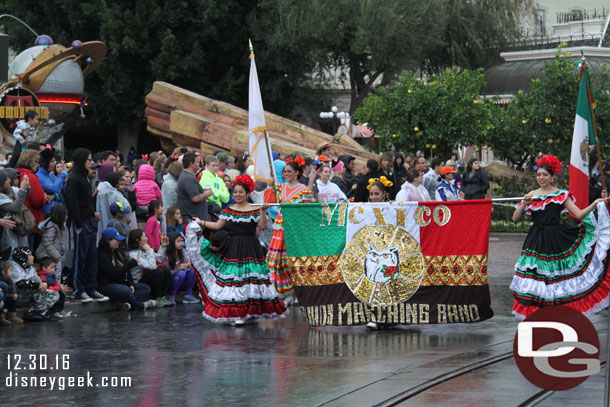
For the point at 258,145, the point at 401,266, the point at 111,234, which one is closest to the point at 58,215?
the point at 111,234

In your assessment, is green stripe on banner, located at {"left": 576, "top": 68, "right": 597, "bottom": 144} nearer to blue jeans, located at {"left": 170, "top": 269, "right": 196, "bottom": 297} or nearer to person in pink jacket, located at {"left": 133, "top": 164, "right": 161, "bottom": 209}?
blue jeans, located at {"left": 170, "top": 269, "right": 196, "bottom": 297}

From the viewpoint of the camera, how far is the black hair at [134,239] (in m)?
13.0

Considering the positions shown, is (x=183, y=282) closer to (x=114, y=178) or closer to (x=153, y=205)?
(x=153, y=205)

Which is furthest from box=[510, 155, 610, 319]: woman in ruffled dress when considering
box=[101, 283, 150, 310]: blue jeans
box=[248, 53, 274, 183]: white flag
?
box=[101, 283, 150, 310]: blue jeans

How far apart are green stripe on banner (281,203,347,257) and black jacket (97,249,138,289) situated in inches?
95.0

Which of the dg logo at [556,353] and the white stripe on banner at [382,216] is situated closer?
the dg logo at [556,353]

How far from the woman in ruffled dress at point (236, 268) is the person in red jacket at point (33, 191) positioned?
6.34 ft

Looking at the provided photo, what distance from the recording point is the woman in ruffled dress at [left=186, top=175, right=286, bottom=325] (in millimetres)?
11578

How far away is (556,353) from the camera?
301 inches

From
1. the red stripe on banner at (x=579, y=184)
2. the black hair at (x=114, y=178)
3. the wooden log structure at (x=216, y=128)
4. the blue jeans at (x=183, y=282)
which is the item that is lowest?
the blue jeans at (x=183, y=282)

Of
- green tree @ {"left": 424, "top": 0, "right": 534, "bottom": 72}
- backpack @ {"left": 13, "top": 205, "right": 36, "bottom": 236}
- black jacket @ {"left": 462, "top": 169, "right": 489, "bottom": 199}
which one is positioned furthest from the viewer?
green tree @ {"left": 424, "top": 0, "right": 534, "bottom": 72}

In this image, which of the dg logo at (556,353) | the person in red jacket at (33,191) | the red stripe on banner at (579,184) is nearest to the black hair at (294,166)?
the person in red jacket at (33,191)

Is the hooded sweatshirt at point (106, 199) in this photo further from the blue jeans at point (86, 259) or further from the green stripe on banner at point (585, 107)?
the green stripe on banner at point (585, 107)

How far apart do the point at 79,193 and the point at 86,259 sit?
0.84 metres
